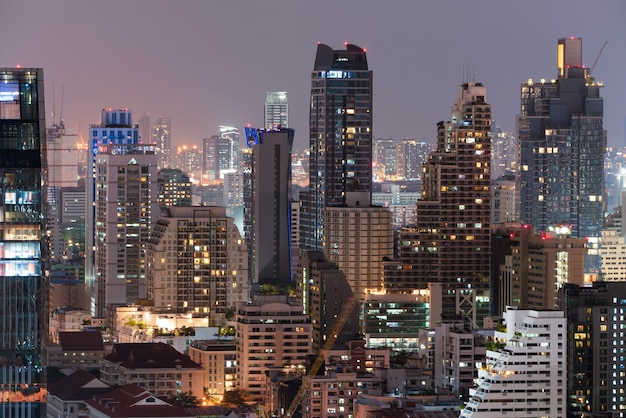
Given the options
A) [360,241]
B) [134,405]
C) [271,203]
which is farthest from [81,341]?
[271,203]

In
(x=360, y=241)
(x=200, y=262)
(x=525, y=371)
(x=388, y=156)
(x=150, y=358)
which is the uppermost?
(x=388, y=156)

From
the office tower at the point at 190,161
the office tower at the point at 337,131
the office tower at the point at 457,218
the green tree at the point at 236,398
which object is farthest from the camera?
the office tower at the point at 190,161

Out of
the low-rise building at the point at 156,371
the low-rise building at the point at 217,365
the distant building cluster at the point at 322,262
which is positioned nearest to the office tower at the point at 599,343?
the distant building cluster at the point at 322,262

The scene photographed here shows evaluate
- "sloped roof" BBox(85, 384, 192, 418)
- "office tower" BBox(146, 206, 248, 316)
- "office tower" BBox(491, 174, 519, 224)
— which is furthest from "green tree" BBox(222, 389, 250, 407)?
"office tower" BBox(491, 174, 519, 224)

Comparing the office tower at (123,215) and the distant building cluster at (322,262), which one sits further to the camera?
the office tower at (123,215)

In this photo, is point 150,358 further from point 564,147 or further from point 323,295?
point 564,147

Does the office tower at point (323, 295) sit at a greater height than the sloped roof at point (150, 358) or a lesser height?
greater

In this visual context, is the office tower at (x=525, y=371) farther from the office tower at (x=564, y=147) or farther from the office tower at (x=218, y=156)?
the office tower at (x=218, y=156)
